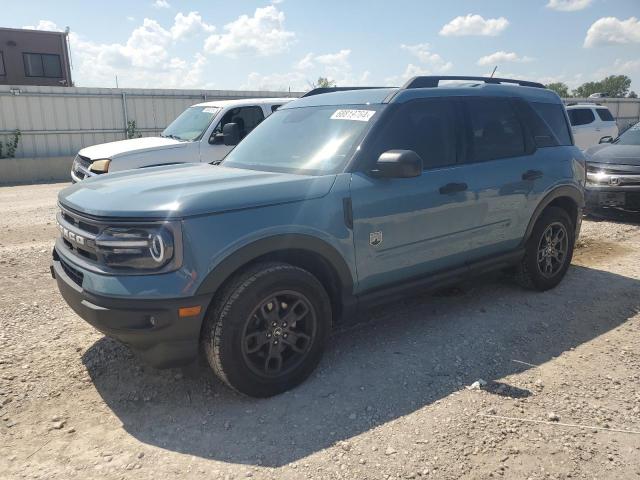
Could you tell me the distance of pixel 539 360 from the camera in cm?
381

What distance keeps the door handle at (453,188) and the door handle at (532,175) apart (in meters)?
0.89

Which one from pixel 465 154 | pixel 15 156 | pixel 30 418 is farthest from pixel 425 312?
pixel 15 156

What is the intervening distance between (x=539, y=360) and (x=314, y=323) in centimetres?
172

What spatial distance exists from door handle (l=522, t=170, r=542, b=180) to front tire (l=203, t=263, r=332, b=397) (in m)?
2.41

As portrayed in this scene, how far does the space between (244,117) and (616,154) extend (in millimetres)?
6257

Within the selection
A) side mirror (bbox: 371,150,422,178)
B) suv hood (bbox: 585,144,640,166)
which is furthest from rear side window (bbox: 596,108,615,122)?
side mirror (bbox: 371,150,422,178)

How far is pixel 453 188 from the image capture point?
13.4ft

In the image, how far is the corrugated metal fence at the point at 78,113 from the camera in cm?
1630

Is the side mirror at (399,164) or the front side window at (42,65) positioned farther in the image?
the front side window at (42,65)

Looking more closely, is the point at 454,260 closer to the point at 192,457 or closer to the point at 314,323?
the point at 314,323

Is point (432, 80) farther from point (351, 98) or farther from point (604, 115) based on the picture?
point (604, 115)

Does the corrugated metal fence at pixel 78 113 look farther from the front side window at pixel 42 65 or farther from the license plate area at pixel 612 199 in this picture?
the front side window at pixel 42 65

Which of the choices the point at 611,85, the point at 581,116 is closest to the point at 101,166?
the point at 581,116

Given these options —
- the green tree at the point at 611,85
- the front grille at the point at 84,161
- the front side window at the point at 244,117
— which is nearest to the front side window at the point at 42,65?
the front grille at the point at 84,161
